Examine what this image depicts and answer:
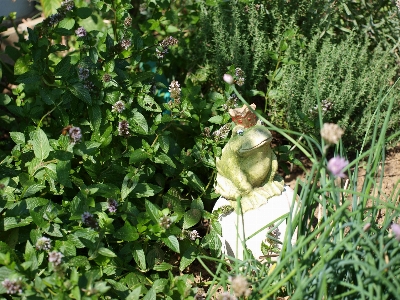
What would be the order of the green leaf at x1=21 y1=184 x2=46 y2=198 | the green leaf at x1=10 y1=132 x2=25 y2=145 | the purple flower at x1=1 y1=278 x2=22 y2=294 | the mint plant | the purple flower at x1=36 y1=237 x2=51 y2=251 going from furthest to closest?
the green leaf at x1=10 y1=132 x2=25 y2=145
the green leaf at x1=21 y1=184 x2=46 y2=198
the mint plant
the purple flower at x1=36 y1=237 x2=51 y2=251
the purple flower at x1=1 y1=278 x2=22 y2=294

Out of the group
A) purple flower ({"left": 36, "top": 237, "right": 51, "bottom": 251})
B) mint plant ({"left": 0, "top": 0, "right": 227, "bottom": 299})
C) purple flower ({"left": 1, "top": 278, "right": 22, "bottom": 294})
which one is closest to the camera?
purple flower ({"left": 1, "top": 278, "right": 22, "bottom": 294})

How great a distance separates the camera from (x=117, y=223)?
7.88 ft

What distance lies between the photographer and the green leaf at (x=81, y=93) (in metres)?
2.37

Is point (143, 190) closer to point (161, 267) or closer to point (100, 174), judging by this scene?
point (100, 174)

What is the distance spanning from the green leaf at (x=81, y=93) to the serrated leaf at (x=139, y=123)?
0.22 metres

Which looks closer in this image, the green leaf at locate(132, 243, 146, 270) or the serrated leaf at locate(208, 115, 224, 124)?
the green leaf at locate(132, 243, 146, 270)

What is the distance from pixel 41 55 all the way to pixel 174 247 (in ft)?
3.56

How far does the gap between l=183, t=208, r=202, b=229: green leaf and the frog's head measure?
0.35 metres

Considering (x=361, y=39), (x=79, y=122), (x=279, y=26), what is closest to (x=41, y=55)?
(x=79, y=122)

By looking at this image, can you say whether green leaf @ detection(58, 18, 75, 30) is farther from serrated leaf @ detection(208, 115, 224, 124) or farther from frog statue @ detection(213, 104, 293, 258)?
frog statue @ detection(213, 104, 293, 258)

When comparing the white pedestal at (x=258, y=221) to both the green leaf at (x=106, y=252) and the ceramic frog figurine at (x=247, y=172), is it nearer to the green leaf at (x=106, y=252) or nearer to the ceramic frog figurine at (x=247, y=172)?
the ceramic frog figurine at (x=247, y=172)

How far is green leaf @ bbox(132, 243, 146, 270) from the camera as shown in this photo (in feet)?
7.34

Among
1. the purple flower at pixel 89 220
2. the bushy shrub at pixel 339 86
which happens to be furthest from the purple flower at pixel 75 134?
the bushy shrub at pixel 339 86

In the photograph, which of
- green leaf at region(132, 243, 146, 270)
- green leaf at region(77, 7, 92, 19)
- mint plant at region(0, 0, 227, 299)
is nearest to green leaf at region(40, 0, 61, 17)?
mint plant at region(0, 0, 227, 299)
